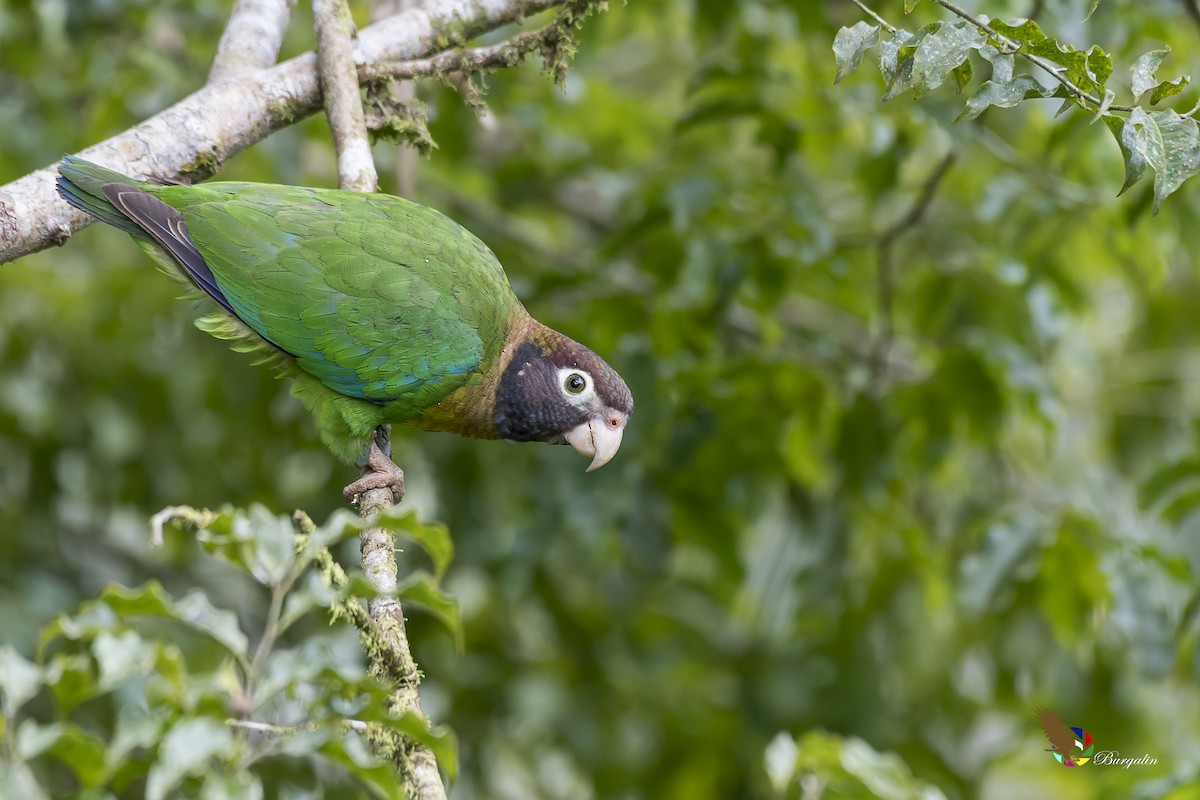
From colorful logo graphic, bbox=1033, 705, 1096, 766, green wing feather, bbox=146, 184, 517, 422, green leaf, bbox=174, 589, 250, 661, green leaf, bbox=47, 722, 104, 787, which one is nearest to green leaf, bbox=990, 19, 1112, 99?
green wing feather, bbox=146, 184, 517, 422

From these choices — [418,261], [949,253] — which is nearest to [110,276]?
[418,261]

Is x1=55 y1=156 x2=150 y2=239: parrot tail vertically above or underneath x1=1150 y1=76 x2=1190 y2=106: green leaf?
underneath

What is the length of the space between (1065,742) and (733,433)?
176 centimetres

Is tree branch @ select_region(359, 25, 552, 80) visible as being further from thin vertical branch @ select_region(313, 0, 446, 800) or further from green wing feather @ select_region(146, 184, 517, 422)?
green wing feather @ select_region(146, 184, 517, 422)

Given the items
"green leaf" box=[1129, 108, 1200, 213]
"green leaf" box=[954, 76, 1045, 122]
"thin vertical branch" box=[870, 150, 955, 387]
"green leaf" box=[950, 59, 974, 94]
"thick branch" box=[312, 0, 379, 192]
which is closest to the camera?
"green leaf" box=[1129, 108, 1200, 213]

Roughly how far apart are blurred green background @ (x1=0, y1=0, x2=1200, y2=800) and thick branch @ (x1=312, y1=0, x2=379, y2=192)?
1.50 metres

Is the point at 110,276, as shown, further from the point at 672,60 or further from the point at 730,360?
the point at 672,60

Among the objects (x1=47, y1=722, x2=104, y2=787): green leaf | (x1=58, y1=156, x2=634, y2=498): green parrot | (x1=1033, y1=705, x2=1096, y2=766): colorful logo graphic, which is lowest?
(x1=1033, y1=705, x2=1096, y2=766): colorful logo graphic

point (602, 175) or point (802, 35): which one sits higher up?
point (802, 35)

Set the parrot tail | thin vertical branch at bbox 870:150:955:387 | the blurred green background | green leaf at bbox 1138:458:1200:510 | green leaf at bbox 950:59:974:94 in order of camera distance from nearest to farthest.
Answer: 1. green leaf at bbox 950:59:974:94
2. the parrot tail
3. green leaf at bbox 1138:458:1200:510
4. thin vertical branch at bbox 870:150:955:387
5. the blurred green background

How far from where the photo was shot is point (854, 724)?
15.9 feet

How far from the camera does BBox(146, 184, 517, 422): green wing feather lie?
3.41 metres

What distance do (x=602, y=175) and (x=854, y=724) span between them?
2868 millimetres

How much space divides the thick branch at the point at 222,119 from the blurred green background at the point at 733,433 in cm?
134
